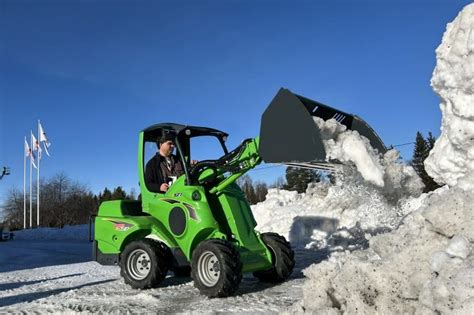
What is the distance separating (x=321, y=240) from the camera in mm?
11086

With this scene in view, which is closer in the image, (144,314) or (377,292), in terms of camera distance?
(377,292)

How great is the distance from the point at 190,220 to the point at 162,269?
736 millimetres

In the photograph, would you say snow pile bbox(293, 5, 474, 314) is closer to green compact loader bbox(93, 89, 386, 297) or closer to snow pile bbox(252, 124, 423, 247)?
green compact loader bbox(93, 89, 386, 297)

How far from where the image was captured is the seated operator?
6.78 m

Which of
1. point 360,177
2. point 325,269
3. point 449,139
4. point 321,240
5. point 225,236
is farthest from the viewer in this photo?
point 321,240

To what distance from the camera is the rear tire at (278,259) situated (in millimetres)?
6027

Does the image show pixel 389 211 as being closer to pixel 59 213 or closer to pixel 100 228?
pixel 100 228

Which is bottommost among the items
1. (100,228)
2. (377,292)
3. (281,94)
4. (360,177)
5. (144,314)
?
(144,314)

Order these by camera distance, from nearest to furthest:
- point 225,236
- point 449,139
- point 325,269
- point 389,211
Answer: point 325,269 → point 449,139 → point 225,236 → point 389,211

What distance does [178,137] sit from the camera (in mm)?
6523

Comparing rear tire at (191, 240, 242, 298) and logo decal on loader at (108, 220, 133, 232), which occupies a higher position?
logo decal on loader at (108, 220, 133, 232)

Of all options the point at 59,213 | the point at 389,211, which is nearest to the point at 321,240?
the point at 389,211

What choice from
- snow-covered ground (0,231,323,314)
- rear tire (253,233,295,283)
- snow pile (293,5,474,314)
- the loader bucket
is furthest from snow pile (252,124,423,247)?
snow pile (293,5,474,314)

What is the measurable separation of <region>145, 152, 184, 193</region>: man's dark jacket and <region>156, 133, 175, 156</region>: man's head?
3.3 inches
